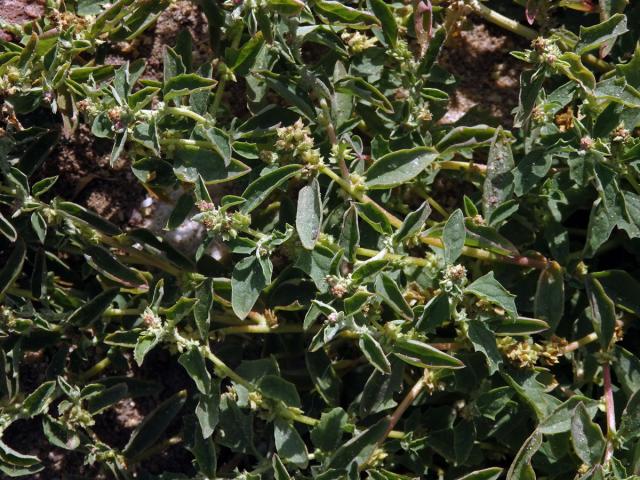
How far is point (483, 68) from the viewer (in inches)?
135

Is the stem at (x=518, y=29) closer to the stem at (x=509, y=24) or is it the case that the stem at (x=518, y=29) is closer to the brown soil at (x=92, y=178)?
the stem at (x=509, y=24)

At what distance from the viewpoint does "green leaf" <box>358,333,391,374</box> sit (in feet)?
7.92

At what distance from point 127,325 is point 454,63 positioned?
1.59 metres

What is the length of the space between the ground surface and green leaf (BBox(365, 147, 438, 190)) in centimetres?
54

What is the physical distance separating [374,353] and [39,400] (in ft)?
3.53

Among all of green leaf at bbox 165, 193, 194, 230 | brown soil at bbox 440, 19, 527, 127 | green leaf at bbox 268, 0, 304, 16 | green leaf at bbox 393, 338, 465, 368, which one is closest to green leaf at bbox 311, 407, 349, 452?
green leaf at bbox 393, 338, 465, 368

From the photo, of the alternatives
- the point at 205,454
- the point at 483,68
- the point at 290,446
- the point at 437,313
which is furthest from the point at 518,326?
the point at 483,68

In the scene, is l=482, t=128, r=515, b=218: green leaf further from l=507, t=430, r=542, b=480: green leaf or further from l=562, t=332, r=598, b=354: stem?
l=507, t=430, r=542, b=480: green leaf

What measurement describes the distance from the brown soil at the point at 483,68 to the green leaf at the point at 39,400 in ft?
5.64

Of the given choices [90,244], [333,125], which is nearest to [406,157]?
[333,125]

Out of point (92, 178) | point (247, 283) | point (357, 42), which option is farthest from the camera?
point (92, 178)

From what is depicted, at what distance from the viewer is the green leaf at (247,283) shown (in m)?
2.51

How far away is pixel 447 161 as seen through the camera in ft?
9.69

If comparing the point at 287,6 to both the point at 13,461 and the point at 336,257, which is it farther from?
the point at 13,461
